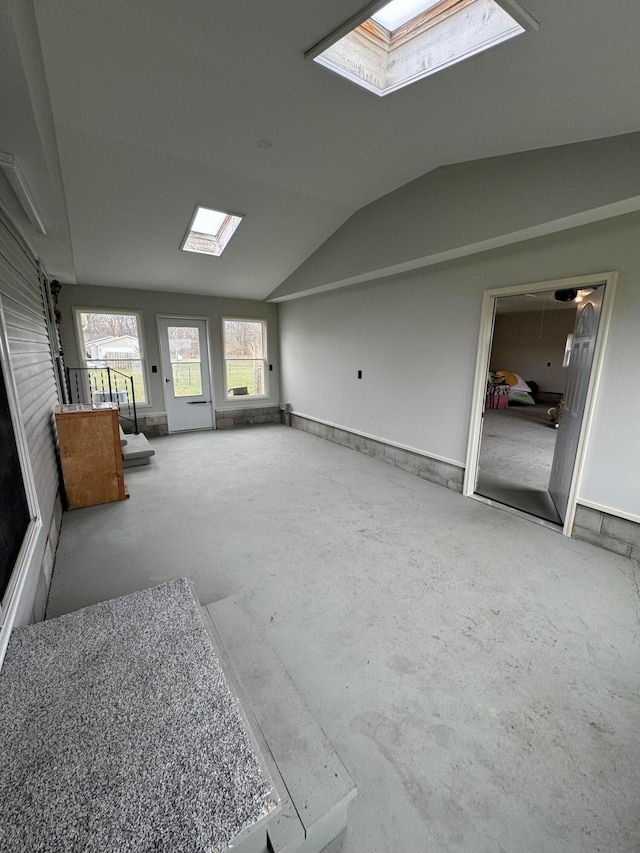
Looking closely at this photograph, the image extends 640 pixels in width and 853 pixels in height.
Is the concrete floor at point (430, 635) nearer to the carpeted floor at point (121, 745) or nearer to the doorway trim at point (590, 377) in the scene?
the doorway trim at point (590, 377)

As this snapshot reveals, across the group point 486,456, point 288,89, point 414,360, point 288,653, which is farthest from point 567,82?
point 486,456

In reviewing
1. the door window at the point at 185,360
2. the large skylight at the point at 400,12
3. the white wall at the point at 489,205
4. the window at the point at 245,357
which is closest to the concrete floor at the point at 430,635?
the white wall at the point at 489,205

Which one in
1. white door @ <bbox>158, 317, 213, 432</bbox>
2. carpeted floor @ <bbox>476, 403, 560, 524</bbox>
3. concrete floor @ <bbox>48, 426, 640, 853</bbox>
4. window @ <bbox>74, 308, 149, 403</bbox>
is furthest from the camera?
white door @ <bbox>158, 317, 213, 432</bbox>

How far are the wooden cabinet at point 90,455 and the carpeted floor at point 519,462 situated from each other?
12.7ft

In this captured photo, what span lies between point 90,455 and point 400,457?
352cm

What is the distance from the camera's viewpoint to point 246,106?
2.34 m

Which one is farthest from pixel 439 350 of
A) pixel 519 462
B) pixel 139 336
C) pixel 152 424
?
pixel 152 424

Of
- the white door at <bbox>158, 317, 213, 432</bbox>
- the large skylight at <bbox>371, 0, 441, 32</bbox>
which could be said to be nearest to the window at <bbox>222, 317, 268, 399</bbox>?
the white door at <bbox>158, 317, 213, 432</bbox>

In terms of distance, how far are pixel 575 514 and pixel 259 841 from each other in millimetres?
3053

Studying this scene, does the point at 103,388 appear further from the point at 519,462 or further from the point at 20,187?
the point at 519,462

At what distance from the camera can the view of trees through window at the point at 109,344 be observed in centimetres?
555

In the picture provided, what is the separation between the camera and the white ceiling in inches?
64.9

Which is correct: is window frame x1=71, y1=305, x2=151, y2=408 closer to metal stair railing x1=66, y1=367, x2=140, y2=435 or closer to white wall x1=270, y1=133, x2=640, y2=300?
metal stair railing x1=66, y1=367, x2=140, y2=435

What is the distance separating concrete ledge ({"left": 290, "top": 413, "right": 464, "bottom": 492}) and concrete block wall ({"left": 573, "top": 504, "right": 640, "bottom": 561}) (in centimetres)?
116
